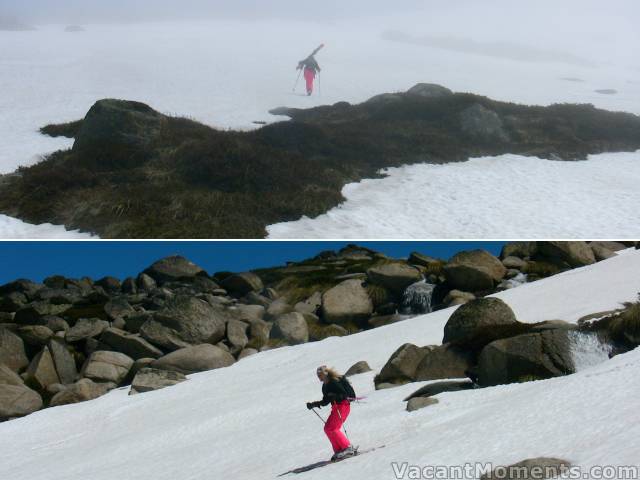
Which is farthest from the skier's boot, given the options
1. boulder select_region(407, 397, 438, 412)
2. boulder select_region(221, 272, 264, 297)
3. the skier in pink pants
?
the skier in pink pants

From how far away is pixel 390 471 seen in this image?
7855mm

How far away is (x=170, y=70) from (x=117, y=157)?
3265 cm

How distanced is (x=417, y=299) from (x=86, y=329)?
44.7 ft

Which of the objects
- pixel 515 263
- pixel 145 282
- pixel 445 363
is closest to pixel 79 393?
pixel 445 363

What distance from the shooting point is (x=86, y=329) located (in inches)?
1133

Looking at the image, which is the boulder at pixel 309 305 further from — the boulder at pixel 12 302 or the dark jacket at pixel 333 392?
the dark jacket at pixel 333 392

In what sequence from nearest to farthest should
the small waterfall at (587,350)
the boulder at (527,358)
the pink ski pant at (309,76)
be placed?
the small waterfall at (587,350)
the boulder at (527,358)
the pink ski pant at (309,76)

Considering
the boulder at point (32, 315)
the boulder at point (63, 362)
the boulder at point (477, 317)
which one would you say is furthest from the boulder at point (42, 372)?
the boulder at point (477, 317)

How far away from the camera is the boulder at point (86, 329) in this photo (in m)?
28.4

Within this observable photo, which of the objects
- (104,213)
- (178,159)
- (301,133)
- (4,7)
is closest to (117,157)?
(178,159)

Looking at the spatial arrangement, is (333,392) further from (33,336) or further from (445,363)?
(33,336)

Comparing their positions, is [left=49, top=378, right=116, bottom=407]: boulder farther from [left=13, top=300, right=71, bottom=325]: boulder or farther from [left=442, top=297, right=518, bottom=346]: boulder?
[left=442, top=297, right=518, bottom=346]: boulder

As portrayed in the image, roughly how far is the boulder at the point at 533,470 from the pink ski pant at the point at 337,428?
3.14 metres

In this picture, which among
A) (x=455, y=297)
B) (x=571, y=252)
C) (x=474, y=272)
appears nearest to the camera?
(x=455, y=297)
